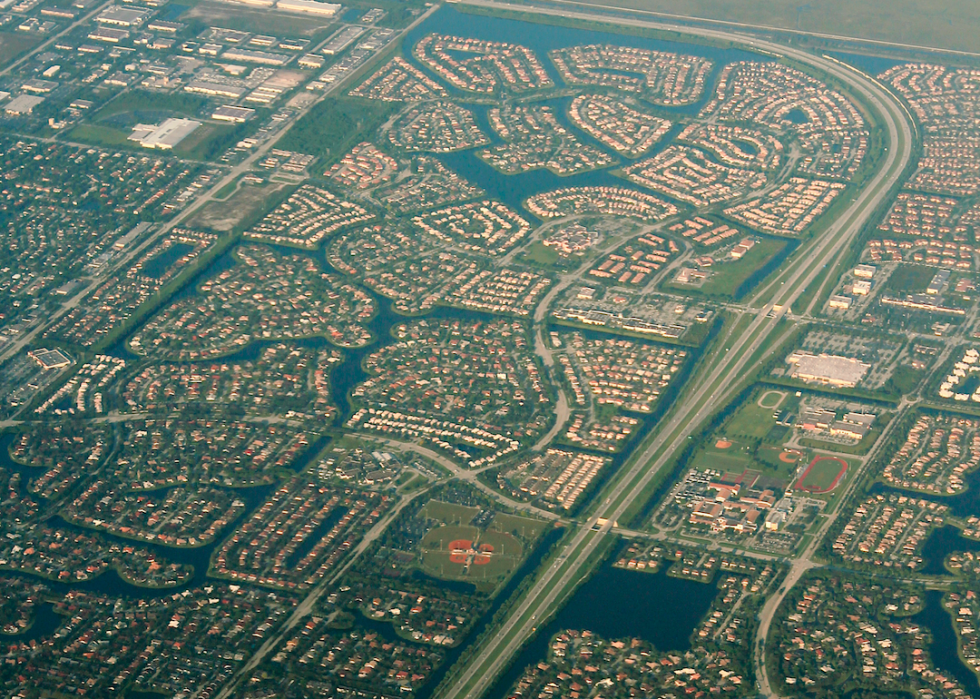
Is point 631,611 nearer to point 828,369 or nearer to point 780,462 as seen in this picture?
point 780,462

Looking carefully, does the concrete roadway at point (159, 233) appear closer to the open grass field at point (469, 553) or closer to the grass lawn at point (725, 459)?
the open grass field at point (469, 553)

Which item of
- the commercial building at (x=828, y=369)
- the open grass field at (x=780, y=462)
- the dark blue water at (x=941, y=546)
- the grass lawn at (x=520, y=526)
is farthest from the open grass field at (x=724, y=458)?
the dark blue water at (x=941, y=546)

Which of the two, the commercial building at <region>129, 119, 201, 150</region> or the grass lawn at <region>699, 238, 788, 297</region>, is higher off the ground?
the grass lawn at <region>699, 238, 788, 297</region>

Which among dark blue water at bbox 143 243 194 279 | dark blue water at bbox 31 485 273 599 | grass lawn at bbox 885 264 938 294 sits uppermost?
grass lawn at bbox 885 264 938 294

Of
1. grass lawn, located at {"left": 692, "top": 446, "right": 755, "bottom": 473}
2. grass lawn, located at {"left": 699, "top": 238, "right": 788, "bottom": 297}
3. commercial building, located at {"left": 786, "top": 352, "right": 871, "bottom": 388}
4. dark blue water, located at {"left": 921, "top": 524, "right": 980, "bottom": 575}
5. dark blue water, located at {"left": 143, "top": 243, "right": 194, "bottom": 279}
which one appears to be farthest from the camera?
dark blue water, located at {"left": 143, "top": 243, "right": 194, "bottom": 279}

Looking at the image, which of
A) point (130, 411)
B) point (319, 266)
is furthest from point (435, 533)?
point (319, 266)

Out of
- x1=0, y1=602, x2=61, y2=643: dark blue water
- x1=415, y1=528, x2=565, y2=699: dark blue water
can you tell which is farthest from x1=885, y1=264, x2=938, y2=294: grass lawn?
x1=0, y1=602, x2=61, y2=643: dark blue water

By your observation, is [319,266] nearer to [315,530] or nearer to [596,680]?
[315,530]

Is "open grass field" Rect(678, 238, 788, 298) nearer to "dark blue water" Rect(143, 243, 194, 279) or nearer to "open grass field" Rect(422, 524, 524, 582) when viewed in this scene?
"open grass field" Rect(422, 524, 524, 582)
